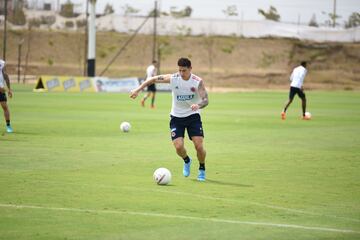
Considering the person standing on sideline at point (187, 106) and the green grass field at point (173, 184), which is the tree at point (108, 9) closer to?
the green grass field at point (173, 184)

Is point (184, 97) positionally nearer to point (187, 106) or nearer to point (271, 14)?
point (187, 106)

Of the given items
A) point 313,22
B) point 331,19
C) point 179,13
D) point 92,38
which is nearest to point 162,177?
point 92,38

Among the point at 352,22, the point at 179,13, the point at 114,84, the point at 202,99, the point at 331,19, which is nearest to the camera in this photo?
the point at 202,99

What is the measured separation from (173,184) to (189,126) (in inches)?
57.1

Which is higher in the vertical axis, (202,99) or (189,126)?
(202,99)

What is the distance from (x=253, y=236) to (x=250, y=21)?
83.6 metres

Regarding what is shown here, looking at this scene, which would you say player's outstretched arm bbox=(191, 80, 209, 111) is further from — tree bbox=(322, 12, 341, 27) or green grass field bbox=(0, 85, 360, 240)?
tree bbox=(322, 12, 341, 27)

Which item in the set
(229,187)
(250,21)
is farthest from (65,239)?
(250,21)

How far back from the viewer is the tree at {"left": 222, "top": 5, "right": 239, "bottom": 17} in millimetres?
87062

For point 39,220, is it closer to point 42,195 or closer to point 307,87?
point 42,195

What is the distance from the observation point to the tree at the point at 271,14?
293 ft

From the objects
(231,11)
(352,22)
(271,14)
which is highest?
(231,11)

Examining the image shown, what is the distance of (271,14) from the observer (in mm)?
92125

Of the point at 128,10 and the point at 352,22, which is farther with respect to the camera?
the point at 128,10
